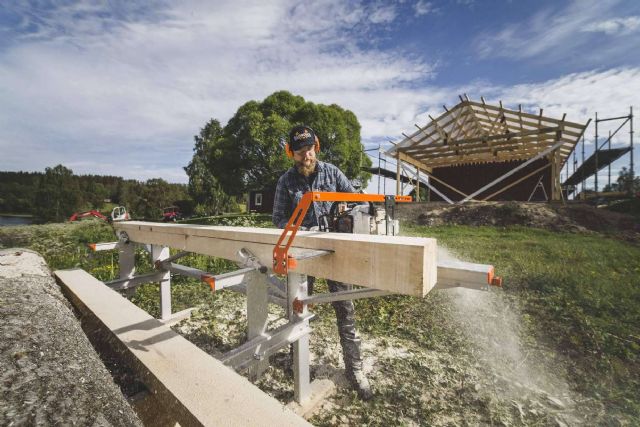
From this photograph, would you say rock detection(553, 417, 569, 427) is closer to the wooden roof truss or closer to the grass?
the grass

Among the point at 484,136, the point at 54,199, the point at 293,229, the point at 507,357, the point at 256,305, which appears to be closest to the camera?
the point at 293,229

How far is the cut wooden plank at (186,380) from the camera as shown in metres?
0.98

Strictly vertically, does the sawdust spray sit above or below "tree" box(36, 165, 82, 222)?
below

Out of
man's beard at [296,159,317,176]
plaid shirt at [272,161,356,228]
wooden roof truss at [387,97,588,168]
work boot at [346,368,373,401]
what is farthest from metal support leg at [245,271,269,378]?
wooden roof truss at [387,97,588,168]

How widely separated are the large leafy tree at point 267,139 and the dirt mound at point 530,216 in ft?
34.3

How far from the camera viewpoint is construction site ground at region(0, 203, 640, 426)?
2211 millimetres

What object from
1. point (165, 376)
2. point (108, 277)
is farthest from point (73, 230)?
point (165, 376)

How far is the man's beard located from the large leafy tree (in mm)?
16526

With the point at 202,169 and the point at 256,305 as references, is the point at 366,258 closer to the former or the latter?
the point at 256,305

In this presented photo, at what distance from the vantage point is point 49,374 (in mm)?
909

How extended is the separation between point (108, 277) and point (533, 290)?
6.99 m

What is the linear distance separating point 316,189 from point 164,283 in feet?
7.68

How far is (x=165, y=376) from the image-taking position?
1.20 m

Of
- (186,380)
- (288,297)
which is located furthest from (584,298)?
(186,380)
